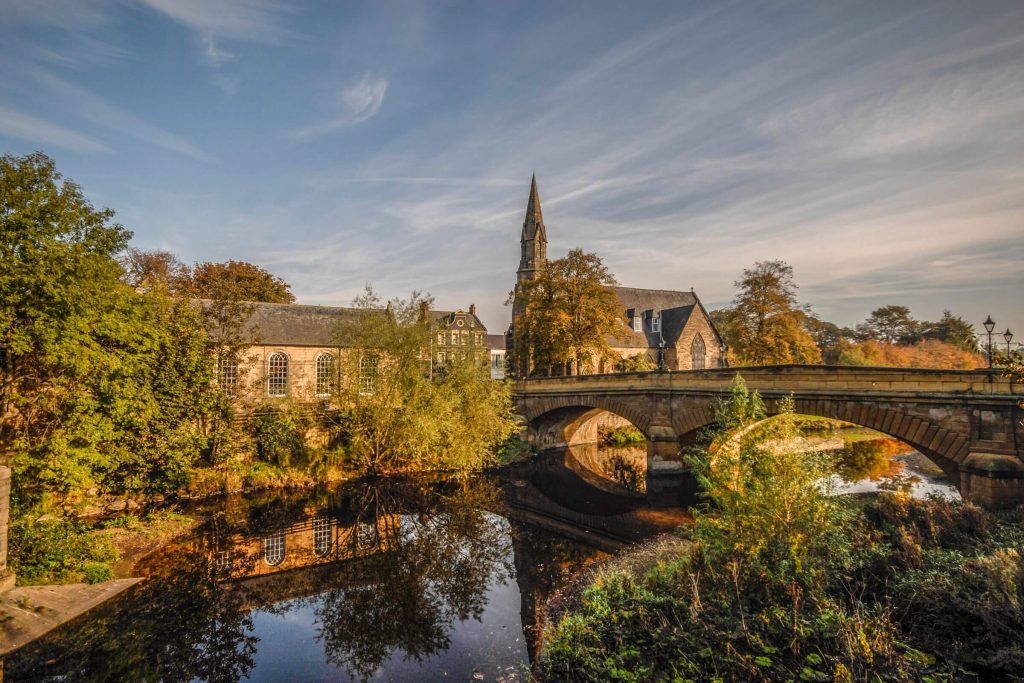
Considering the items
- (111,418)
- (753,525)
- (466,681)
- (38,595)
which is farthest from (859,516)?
(111,418)

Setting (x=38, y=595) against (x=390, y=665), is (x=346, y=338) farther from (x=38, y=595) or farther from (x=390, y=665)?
(x=390, y=665)

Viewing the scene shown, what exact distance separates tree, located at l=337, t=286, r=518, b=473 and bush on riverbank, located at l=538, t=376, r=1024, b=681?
43.5ft

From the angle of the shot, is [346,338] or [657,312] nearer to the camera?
[346,338]

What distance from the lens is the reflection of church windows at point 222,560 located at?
14.7 metres

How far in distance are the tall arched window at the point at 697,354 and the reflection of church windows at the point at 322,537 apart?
130 feet

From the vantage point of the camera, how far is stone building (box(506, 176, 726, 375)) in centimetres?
4728

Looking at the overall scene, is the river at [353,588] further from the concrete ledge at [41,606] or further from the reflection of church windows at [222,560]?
the concrete ledge at [41,606]

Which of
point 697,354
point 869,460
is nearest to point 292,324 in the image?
point 697,354

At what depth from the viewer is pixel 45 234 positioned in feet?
48.8

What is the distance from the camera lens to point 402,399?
23656 mm

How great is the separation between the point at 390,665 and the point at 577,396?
19.6m

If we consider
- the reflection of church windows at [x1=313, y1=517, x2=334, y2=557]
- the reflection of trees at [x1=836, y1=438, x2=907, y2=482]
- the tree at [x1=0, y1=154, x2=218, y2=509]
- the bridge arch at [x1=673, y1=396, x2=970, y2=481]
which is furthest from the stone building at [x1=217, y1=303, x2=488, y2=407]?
the reflection of trees at [x1=836, y1=438, x2=907, y2=482]

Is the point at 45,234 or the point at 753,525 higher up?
the point at 45,234

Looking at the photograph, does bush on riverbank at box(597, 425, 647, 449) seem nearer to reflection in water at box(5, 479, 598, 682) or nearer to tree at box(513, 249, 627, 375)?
tree at box(513, 249, 627, 375)
